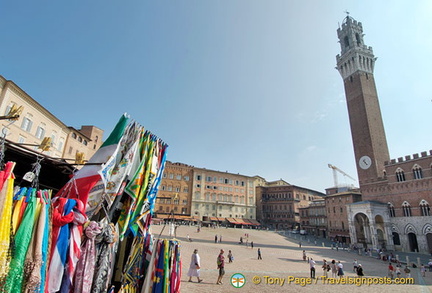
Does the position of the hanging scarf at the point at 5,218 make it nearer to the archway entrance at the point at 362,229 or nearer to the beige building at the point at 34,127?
the beige building at the point at 34,127

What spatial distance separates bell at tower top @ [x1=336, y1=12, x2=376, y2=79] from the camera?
53.2 meters

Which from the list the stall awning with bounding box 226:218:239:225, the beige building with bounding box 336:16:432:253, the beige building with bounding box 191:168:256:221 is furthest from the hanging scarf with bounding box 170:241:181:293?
the stall awning with bounding box 226:218:239:225

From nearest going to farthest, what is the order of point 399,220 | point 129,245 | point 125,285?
point 125,285
point 129,245
point 399,220

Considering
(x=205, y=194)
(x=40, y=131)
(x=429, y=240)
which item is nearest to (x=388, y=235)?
(x=429, y=240)

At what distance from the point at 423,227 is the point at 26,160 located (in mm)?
48167

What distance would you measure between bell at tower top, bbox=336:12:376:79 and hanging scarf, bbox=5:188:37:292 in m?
63.4

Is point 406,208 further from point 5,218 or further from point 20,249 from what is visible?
point 5,218

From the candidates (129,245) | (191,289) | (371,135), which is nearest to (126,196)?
(129,245)

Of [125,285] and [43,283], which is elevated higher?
[43,283]

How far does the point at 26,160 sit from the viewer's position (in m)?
5.09

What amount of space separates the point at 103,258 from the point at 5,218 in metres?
1.80

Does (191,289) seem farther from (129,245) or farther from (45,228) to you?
(45,228)

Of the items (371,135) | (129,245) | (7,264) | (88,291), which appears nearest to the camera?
(7,264)

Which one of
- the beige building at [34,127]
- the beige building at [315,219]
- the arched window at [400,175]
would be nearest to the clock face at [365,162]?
the arched window at [400,175]
